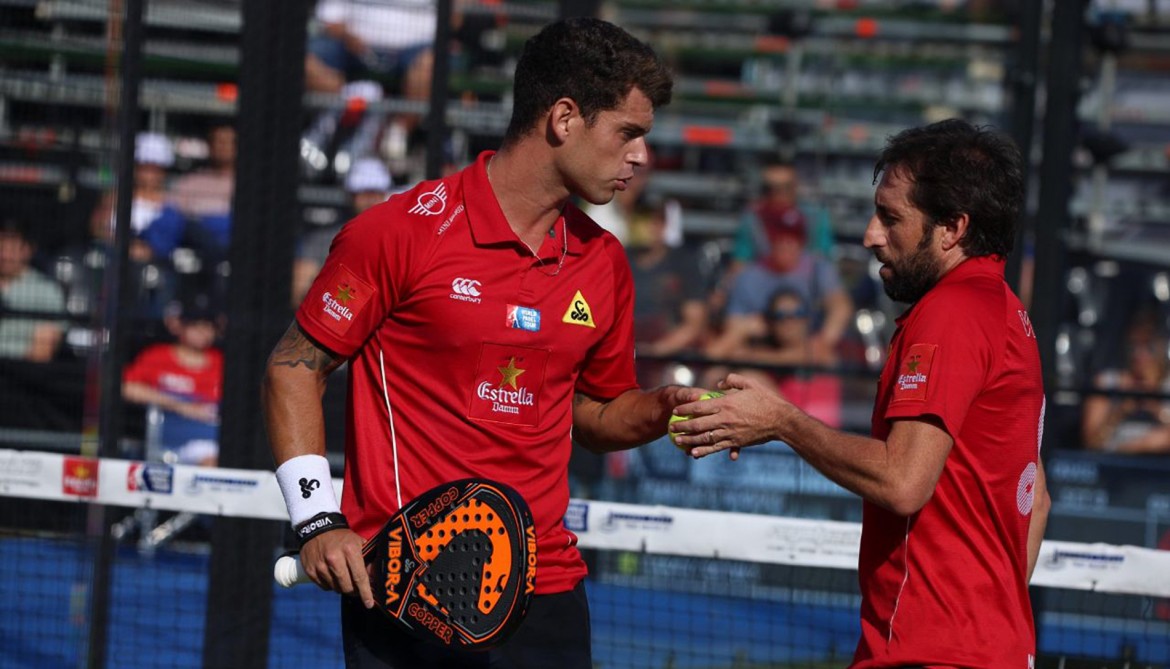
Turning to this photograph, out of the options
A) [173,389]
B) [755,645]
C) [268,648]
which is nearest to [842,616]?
[755,645]

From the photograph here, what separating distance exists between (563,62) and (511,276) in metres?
0.56

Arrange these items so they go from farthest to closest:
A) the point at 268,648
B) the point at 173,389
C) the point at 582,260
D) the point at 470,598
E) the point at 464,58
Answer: the point at 173,389 → the point at 464,58 → the point at 268,648 → the point at 582,260 → the point at 470,598

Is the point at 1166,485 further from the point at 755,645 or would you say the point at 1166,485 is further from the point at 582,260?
the point at 582,260

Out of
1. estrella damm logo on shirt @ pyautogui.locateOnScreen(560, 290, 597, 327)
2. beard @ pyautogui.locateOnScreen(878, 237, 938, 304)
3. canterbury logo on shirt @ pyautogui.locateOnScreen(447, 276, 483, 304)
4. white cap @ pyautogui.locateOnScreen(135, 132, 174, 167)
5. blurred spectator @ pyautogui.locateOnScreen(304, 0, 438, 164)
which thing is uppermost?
blurred spectator @ pyautogui.locateOnScreen(304, 0, 438, 164)

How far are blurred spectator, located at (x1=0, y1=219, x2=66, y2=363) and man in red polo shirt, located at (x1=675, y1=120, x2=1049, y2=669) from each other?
5.15 meters

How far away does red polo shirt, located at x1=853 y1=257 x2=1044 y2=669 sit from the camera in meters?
3.30

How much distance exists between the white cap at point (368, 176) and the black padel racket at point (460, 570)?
5.32 m

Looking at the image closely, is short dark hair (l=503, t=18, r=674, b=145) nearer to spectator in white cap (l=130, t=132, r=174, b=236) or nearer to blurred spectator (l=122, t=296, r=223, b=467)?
blurred spectator (l=122, t=296, r=223, b=467)

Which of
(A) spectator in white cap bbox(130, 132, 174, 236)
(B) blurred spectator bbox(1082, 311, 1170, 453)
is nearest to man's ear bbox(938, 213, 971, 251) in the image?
(B) blurred spectator bbox(1082, 311, 1170, 453)

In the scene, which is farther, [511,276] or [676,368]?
[676,368]

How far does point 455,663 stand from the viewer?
351 cm

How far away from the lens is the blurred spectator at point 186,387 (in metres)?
8.38

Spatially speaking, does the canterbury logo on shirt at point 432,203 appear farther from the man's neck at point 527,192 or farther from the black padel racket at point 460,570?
the black padel racket at point 460,570

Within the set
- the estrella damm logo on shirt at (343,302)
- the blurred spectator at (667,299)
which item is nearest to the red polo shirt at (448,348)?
the estrella damm logo on shirt at (343,302)
